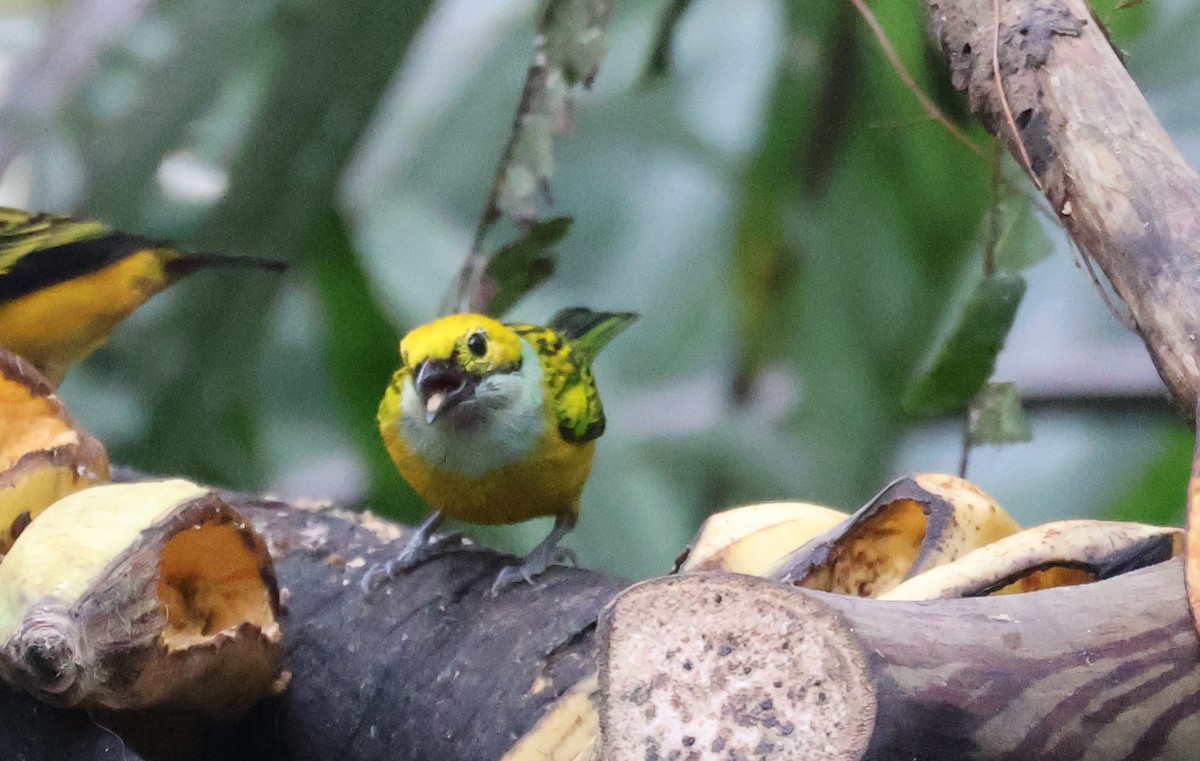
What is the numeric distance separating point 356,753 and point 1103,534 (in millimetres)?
737

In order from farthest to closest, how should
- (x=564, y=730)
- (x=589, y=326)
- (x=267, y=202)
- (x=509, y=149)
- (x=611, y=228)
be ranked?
(x=611, y=228)
(x=267, y=202)
(x=589, y=326)
(x=509, y=149)
(x=564, y=730)

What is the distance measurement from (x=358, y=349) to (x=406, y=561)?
0.94 meters

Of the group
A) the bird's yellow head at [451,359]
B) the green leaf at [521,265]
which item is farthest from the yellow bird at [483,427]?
the green leaf at [521,265]

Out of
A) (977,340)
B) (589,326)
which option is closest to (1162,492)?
(977,340)

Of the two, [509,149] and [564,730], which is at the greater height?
[509,149]

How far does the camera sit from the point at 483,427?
1.40 meters

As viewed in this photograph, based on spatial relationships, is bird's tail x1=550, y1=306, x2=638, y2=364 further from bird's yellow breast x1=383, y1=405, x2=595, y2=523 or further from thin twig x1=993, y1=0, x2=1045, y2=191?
thin twig x1=993, y1=0, x2=1045, y2=191

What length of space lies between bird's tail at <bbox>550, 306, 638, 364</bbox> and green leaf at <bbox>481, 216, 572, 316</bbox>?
96 millimetres

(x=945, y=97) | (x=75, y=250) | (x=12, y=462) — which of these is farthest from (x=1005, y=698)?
(x=75, y=250)

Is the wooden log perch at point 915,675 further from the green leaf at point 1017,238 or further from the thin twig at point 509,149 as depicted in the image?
the thin twig at point 509,149

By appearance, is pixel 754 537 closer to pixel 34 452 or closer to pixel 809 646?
pixel 809 646

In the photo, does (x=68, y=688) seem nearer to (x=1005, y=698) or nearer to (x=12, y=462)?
(x=12, y=462)

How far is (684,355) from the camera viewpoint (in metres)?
2.73


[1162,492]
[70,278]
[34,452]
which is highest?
[34,452]
